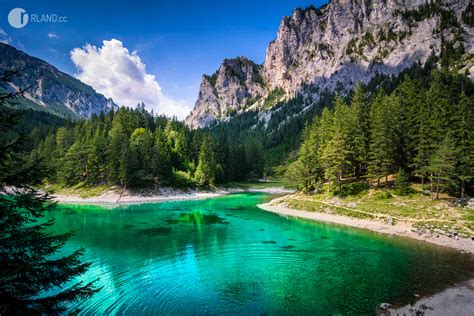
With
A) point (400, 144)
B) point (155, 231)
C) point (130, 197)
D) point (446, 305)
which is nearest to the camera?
point (446, 305)

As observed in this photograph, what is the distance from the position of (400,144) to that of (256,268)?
1893 inches

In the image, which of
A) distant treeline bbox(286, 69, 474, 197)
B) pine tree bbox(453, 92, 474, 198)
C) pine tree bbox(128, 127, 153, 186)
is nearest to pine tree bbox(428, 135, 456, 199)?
distant treeline bbox(286, 69, 474, 197)

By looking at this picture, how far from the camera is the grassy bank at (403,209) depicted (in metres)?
39.8

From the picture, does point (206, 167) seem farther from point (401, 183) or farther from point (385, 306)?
point (385, 306)

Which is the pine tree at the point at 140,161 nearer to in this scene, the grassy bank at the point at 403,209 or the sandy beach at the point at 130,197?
the sandy beach at the point at 130,197

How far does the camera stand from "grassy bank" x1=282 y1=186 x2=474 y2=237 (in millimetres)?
39844

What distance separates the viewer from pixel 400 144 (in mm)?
61156

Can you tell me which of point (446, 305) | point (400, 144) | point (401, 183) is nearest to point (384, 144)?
point (400, 144)

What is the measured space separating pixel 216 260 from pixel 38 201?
23221 millimetres

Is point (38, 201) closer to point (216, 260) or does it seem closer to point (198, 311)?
point (198, 311)

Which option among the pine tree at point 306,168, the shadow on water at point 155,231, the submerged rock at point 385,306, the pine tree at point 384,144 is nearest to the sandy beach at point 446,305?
the submerged rock at point 385,306

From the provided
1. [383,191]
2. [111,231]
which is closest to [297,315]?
[111,231]

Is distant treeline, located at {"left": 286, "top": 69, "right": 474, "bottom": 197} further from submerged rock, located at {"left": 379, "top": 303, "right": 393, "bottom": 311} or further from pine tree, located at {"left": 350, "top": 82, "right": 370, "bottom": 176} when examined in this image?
submerged rock, located at {"left": 379, "top": 303, "right": 393, "bottom": 311}

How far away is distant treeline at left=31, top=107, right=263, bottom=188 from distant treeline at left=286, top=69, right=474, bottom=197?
46.3 m
